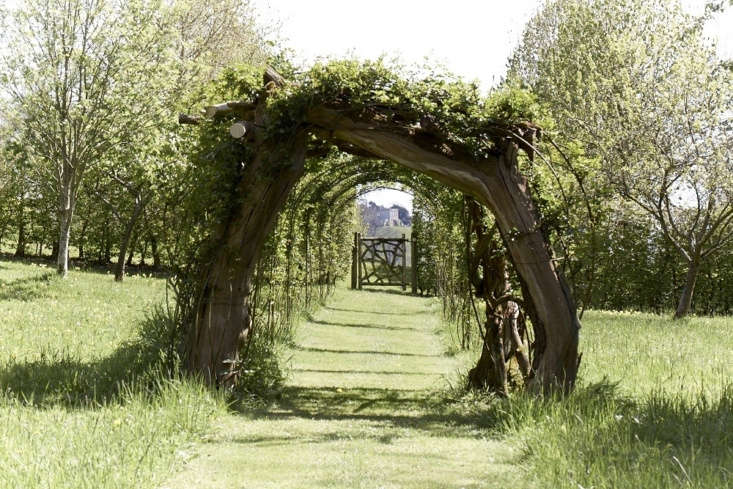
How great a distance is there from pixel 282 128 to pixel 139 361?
2569 millimetres

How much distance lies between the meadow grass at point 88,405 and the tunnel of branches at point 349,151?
2.86ft

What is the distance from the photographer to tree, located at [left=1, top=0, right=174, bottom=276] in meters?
14.3

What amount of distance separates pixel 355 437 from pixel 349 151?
119 inches

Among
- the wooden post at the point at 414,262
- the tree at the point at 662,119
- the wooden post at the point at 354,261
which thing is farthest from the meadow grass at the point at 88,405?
the wooden post at the point at 354,261

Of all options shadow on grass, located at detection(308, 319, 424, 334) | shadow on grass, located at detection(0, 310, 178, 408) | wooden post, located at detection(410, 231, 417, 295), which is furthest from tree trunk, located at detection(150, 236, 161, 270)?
shadow on grass, located at detection(0, 310, 178, 408)

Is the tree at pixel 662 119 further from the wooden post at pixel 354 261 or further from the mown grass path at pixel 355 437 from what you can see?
the wooden post at pixel 354 261

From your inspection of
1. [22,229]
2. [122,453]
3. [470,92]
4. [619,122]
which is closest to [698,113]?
[619,122]

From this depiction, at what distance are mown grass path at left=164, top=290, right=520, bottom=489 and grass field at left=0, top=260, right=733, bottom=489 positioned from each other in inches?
0.8

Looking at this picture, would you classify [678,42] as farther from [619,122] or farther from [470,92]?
[470,92]

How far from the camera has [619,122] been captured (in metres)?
16.7

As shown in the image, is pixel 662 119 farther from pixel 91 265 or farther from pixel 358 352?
pixel 91 265

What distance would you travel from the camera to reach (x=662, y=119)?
51.2 ft

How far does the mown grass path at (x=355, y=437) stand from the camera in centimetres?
423

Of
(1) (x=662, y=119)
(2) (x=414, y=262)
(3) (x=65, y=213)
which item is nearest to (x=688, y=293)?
(1) (x=662, y=119)
